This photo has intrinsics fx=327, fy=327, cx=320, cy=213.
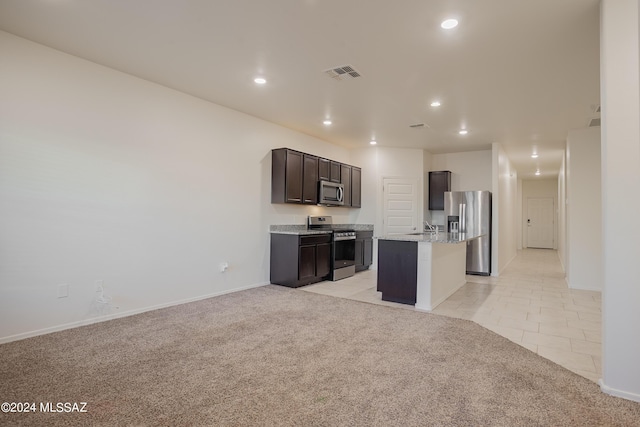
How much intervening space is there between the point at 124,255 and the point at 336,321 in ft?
8.34

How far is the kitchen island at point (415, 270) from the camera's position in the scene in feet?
13.8

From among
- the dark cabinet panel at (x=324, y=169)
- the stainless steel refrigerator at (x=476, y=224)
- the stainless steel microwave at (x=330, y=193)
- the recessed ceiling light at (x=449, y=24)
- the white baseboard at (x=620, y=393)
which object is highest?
the recessed ceiling light at (x=449, y=24)

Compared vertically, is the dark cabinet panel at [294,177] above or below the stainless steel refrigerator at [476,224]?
above

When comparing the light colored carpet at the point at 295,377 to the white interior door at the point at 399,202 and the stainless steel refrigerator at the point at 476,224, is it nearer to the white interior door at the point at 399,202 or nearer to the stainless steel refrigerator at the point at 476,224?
the stainless steel refrigerator at the point at 476,224

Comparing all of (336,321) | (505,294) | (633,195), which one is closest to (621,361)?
(633,195)

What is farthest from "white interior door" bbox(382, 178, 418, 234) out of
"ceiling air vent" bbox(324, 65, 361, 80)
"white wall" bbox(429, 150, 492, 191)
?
"ceiling air vent" bbox(324, 65, 361, 80)

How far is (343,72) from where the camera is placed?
366cm

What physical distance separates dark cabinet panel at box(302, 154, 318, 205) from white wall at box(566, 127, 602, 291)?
447 cm

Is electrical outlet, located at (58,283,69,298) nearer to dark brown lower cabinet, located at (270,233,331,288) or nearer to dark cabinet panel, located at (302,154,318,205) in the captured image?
dark brown lower cabinet, located at (270,233,331,288)

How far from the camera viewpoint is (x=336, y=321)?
3678 mm

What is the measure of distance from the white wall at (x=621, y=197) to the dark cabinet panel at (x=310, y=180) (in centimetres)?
425

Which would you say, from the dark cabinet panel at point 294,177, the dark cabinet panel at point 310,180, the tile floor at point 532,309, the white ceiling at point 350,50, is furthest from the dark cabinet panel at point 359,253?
the white ceiling at point 350,50

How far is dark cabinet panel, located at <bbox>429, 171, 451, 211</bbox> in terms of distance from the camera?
7824 mm

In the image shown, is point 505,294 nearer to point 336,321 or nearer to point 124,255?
point 336,321
